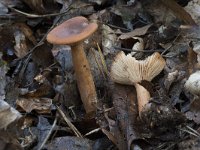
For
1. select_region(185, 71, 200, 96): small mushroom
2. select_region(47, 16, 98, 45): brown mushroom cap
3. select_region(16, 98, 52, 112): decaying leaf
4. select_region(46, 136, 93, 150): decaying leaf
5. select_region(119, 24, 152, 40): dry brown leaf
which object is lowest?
select_region(46, 136, 93, 150): decaying leaf

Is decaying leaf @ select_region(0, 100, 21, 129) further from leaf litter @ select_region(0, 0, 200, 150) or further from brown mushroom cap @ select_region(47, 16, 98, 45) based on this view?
brown mushroom cap @ select_region(47, 16, 98, 45)

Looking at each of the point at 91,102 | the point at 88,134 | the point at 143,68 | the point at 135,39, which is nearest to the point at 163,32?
the point at 135,39

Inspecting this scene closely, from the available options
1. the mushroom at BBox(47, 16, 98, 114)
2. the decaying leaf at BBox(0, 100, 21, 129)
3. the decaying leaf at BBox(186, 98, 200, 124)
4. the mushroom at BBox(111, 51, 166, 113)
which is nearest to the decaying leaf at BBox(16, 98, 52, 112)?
the mushroom at BBox(47, 16, 98, 114)

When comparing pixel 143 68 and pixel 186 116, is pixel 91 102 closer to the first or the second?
pixel 143 68

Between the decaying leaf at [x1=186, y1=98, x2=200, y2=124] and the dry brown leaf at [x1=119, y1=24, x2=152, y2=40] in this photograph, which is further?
the dry brown leaf at [x1=119, y1=24, x2=152, y2=40]

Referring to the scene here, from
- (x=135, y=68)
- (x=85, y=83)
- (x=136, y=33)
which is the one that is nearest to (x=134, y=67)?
(x=135, y=68)

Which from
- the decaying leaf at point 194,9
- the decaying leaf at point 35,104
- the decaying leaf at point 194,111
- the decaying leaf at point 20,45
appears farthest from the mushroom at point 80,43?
the decaying leaf at point 194,9
